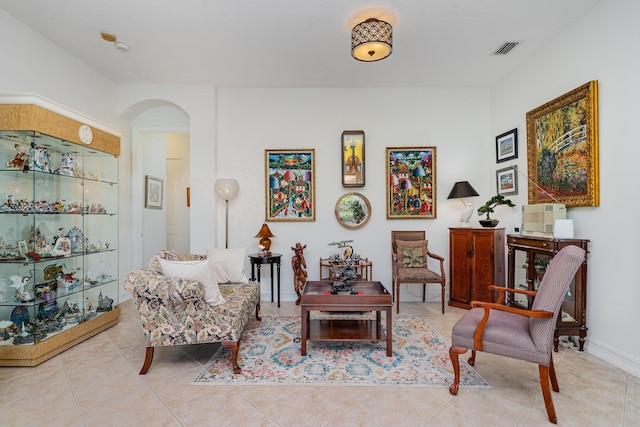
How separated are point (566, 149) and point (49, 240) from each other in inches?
208

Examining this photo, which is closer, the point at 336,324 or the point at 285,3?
the point at 285,3

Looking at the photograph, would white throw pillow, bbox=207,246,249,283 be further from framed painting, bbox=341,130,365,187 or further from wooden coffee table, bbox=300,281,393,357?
framed painting, bbox=341,130,365,187

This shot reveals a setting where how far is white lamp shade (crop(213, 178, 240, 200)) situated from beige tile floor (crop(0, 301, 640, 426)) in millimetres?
2235

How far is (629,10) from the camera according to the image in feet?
8.14

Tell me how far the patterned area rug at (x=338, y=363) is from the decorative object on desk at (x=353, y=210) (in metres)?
1.74

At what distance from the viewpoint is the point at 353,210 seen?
4562 mm

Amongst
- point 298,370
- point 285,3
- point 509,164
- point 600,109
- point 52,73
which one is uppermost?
point 285,3

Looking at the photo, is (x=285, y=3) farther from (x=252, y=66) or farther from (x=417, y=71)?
(x=417, y=71)

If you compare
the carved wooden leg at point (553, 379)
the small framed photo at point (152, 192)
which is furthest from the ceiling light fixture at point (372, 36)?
the small framed photo at point (152, 192)

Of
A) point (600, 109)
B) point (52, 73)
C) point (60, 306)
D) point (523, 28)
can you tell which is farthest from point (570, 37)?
point (60, 306)

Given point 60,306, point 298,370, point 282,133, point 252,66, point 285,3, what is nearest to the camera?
point 298,370

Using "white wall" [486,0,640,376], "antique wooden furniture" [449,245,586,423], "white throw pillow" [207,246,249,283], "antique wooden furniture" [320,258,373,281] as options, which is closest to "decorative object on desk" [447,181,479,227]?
"white wall" [486,0,640,376]

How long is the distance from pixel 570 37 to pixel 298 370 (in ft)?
13.7

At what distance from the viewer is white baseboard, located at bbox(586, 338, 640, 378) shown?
242 cm
